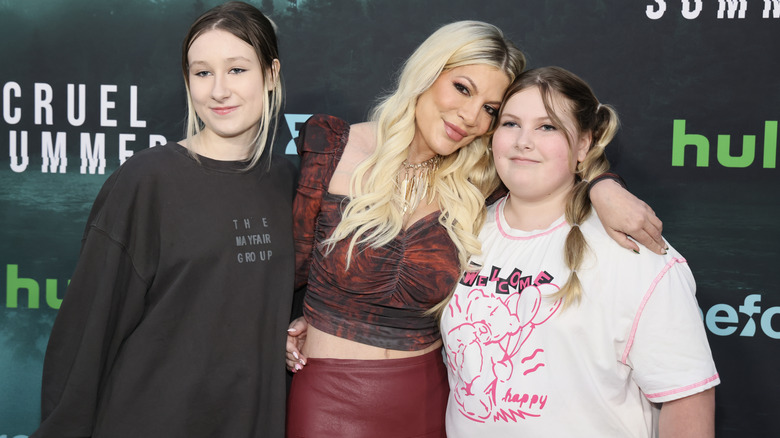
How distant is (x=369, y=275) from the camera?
5.91 feet

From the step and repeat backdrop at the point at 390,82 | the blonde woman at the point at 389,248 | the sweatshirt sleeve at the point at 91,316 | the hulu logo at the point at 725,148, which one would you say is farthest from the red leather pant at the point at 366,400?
the hulu logo at the point at 725,148

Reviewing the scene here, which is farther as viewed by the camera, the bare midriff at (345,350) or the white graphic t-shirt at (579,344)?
the bare midriff at (345,350)

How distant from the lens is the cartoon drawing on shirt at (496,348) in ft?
5.12

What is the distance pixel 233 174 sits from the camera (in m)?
1.75

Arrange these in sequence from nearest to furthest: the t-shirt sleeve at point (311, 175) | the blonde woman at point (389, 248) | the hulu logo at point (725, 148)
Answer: the blonde woman at point (389, 248), the t-shirt sleeve at point (311, 175), the hulu logo at point (725, 148)

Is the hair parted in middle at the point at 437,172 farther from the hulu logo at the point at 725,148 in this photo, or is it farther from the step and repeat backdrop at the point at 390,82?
the hulu logo at the point at 725,148

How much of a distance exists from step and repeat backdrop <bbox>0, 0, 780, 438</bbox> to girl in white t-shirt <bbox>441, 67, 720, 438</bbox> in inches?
35.9

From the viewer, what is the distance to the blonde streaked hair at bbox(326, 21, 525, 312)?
1826mm

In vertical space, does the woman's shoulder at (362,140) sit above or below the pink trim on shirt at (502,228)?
above

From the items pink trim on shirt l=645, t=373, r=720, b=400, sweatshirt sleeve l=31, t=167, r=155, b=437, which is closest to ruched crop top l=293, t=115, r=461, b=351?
sweatshirt sleeve l=31, t=167, r=155, b=437

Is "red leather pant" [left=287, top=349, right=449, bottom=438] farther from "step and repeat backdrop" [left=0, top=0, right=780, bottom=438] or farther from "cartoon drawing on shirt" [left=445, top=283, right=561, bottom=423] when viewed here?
"step and repeat backdrop" [left=0, top=0, right=780, bottom=438]

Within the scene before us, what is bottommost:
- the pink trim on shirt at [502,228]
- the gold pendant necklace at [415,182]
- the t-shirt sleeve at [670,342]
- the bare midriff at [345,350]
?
the bare midriff at [345,350]

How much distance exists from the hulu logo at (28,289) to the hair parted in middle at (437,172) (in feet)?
5.02

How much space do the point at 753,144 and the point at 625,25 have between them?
69 centimetres
